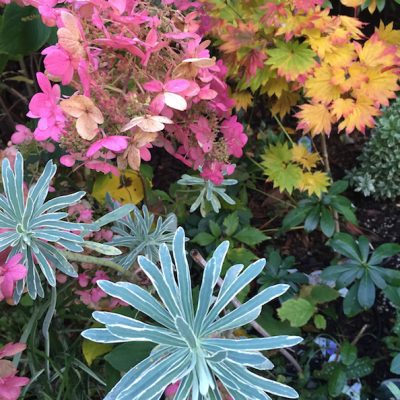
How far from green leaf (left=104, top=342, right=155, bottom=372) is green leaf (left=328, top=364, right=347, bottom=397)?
0.51 m

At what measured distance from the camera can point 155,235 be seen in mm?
1169

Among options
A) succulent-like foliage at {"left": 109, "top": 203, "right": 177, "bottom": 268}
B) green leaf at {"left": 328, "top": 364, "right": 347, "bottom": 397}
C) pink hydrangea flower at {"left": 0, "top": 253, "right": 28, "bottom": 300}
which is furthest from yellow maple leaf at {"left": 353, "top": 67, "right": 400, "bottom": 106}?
pink hydrangea flower at {"left": 0, "top": 253, "right": 28, "bottom": 300}

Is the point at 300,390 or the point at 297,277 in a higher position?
the point at 297,277

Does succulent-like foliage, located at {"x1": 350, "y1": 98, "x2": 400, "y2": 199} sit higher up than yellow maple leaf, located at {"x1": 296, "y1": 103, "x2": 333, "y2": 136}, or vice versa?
yellow maple leaf, located at {"x1": 296, "y1": 103, "x2": 333, "y2": 136}

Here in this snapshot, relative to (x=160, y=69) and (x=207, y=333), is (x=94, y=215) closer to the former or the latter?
(x=160, y=69)

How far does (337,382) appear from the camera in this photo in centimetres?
123

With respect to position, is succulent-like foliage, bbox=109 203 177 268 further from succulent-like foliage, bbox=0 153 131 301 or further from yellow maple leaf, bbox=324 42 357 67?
yellow maple leaf, bbox=324 42 357 67

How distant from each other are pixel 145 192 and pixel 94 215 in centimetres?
18

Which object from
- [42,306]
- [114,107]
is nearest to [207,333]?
[114,107]

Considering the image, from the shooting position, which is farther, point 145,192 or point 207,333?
point 145,192

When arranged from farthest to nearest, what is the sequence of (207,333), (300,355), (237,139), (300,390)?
(300,355)
(300,390)
(237,139)
(207,333)

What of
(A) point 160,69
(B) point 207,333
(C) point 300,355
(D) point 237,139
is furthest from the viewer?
(C) point 300,355

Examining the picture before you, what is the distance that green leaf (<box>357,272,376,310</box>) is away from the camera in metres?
1.24

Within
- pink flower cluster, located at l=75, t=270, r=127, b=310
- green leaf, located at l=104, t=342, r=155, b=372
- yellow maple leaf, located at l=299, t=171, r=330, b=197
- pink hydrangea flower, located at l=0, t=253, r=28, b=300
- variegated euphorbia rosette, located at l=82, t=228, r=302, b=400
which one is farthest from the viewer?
yellow maple leaf, located at l=299, t=171, r=330, b=197
